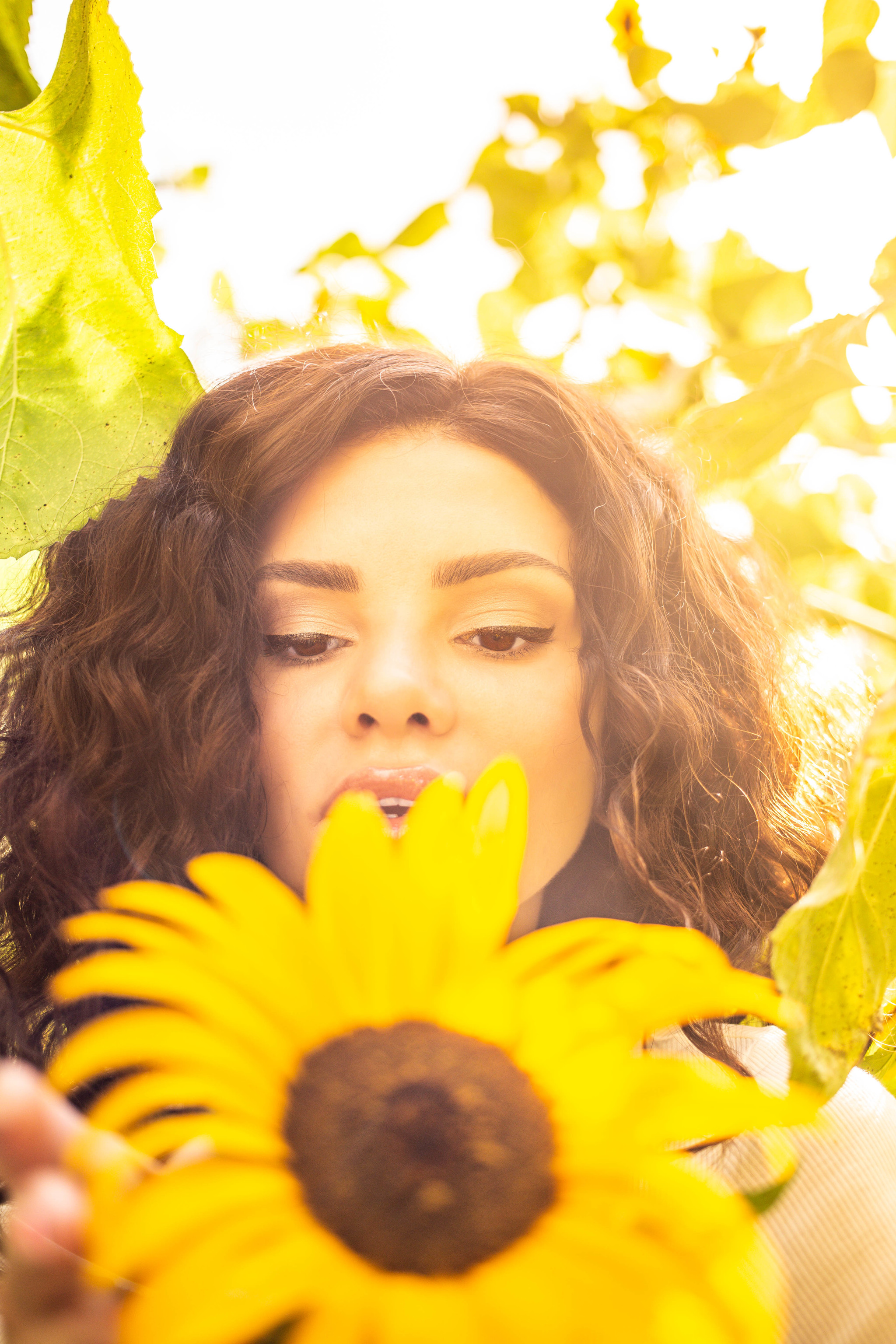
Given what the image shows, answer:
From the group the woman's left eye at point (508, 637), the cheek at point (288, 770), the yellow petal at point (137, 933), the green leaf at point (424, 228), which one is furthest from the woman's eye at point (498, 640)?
the green leaf at point (424, 228)

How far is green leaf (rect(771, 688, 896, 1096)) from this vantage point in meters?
0.33

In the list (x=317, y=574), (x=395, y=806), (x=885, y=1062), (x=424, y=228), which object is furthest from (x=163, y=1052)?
(x=424, y=228)

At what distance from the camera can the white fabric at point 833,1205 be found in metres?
0.46

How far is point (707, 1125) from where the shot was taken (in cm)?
26

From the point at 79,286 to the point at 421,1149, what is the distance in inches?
18.0

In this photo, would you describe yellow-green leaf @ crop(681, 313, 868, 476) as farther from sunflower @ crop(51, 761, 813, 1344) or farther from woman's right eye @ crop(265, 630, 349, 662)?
sunflower @ crop(51, 761, 813, 1344)

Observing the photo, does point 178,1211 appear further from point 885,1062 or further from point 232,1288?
Result: point 885,1062

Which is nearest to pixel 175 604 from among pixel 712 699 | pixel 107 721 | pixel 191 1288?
pixel 107 721

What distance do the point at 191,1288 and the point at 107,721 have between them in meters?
0.45

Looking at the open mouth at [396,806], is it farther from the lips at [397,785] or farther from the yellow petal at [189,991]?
the yellow petal at [189,991]

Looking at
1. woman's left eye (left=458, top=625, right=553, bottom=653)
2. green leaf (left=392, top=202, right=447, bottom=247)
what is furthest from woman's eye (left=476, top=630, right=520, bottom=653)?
green leaf (left=392, top=202, right=447, bottom=247)

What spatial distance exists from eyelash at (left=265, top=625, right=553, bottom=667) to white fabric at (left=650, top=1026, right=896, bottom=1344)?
0.77 ft

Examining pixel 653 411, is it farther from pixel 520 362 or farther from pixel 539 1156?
pixel 539 1156

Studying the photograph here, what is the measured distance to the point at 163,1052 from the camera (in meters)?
0.26
